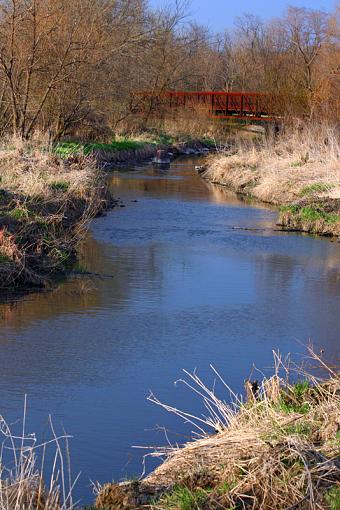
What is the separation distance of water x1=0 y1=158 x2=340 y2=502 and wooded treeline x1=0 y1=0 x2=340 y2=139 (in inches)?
335

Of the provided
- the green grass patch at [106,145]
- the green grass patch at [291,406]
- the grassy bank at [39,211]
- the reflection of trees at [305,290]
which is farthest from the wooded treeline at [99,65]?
the green grass patch at [291,406]

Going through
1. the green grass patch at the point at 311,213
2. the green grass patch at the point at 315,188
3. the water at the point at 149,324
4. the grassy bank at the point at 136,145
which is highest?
the grassy bank at the point at 136,145

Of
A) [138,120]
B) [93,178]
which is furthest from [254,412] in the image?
[138,120]

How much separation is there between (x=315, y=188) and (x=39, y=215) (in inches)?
350

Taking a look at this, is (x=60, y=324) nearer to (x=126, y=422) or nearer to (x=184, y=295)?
(x=184, y=295)

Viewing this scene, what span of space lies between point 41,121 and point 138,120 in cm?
1351

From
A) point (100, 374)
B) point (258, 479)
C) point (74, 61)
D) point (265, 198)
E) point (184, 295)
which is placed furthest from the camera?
point (74, 61)

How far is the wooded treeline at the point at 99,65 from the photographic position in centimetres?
2650

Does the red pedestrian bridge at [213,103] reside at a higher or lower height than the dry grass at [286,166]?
higher

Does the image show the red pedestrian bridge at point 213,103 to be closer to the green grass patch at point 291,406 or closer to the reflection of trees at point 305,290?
the reflection of trees at point 305,290

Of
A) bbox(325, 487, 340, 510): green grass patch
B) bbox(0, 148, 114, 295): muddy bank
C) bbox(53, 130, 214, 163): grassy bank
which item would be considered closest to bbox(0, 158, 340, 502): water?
bbox(0, 148, 114, 295): muddy bank

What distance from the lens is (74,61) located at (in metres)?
27.2

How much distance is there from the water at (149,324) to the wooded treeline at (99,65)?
27.9ft

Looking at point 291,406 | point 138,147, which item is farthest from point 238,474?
point 138,147
